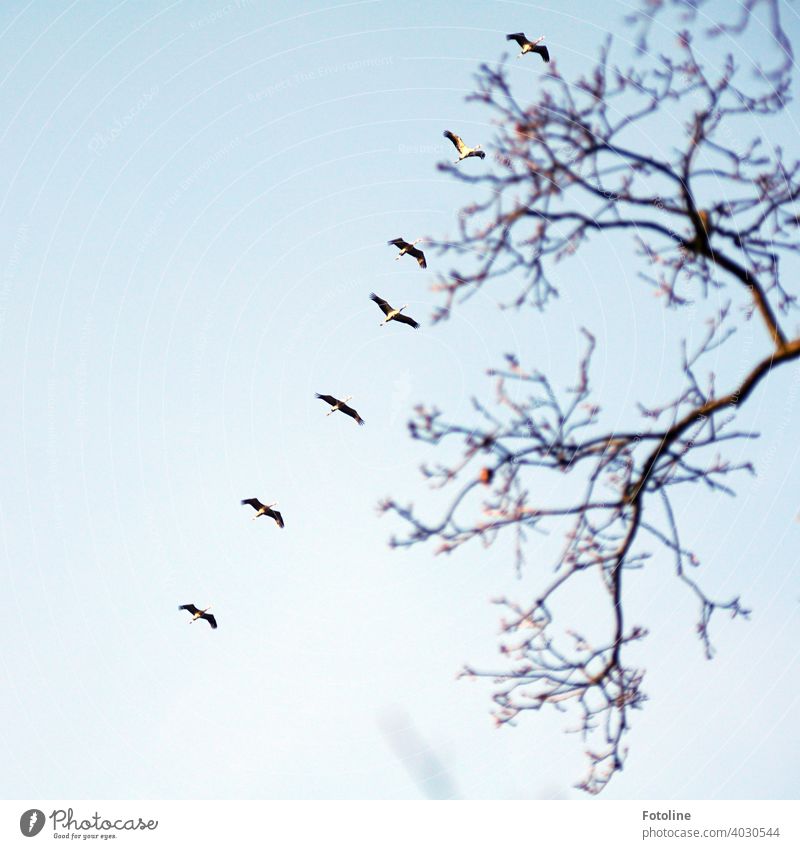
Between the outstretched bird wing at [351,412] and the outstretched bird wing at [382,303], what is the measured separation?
4.86ft

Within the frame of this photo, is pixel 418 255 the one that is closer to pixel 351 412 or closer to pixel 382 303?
pixel 382 303

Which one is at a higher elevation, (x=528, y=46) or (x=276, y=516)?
(x=528, y=46)

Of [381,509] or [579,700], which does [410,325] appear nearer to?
[381,509]

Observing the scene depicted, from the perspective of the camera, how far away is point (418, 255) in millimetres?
10273

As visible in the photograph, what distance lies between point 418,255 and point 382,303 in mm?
801

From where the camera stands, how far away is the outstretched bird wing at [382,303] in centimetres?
1025

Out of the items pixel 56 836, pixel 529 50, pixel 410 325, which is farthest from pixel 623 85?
pixel 56 836

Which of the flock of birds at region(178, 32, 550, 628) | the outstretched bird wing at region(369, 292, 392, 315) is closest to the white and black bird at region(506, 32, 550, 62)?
the flock of birds at region(178, 32, 550, 628)

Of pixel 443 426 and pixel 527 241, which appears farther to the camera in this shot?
pixel 527 241

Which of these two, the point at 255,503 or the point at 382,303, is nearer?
the point at 382,303

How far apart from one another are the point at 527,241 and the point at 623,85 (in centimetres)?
218

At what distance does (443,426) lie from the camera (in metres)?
8.61

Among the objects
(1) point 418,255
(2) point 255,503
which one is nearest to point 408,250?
(1) point 418,255

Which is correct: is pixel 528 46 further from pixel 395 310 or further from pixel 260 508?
pixel 260 508
